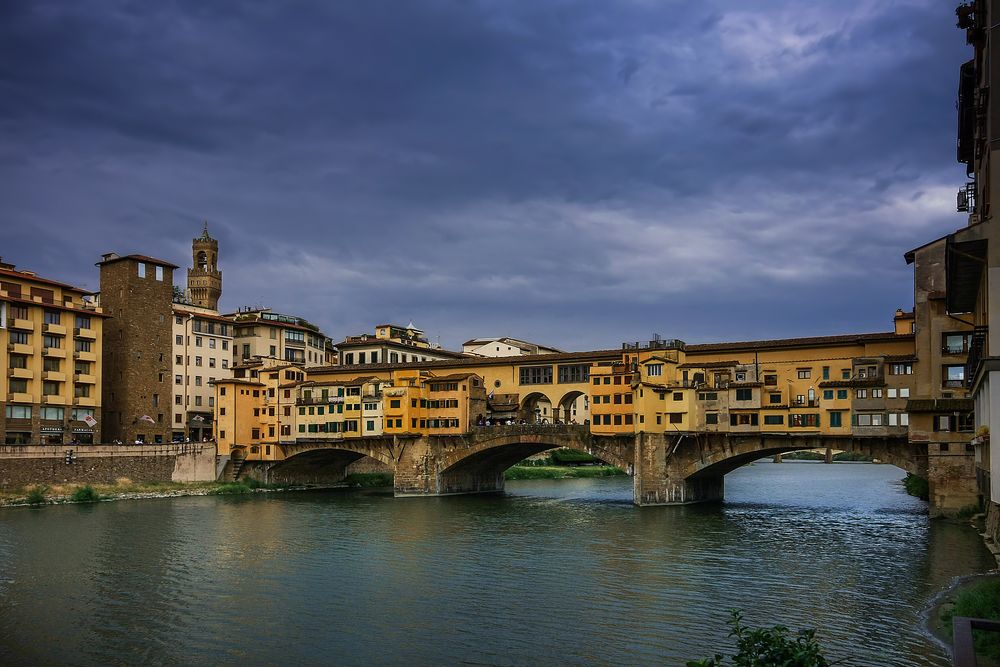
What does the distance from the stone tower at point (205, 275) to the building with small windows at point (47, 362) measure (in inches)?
1342

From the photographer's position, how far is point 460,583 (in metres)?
32.2

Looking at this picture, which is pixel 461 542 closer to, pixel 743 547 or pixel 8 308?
pixel 743 547

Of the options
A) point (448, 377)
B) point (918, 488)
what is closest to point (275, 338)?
point (448, 377)

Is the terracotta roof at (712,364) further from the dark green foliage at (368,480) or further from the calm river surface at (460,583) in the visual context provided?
the dark green foliage at (368,480)

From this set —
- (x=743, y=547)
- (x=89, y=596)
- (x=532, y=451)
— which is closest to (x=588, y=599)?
(x=743, y=547)

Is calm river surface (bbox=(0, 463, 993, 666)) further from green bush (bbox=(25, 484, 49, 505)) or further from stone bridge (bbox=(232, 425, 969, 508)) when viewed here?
green bush (bbox=(25, 484, 49, 505))

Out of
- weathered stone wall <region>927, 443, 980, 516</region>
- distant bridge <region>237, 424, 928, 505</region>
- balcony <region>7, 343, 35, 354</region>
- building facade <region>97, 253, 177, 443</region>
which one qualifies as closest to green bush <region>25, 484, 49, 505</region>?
balcony <region>7, 343, 35, 354</region>

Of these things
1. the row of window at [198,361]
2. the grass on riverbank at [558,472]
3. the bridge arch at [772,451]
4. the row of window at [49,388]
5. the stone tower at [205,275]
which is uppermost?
the stone tower at [205,275]

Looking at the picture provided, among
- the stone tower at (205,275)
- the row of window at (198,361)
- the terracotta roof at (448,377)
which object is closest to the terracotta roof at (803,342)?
the terracotta roof at (448,377)

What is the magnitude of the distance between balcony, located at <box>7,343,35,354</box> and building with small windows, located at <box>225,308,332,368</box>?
24.2m

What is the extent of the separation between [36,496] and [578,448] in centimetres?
3694

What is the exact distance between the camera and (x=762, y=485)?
81.9m

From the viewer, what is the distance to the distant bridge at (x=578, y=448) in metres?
55.4

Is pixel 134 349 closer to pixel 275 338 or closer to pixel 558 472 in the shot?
pixel 275 338
